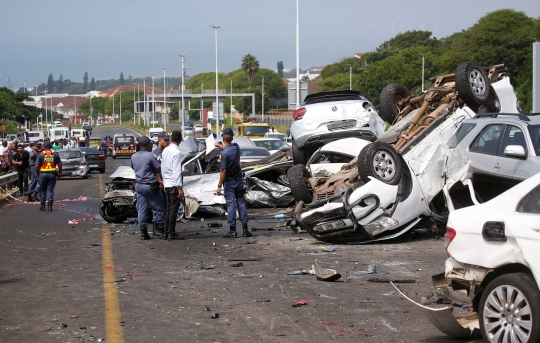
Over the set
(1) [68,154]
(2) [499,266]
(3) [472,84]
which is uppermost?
(3) [472,84]

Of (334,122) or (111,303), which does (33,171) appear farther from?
(111,303)

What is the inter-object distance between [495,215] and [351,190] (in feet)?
19.5

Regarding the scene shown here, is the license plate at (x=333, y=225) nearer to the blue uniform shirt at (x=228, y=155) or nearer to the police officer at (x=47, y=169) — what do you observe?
the blue uniform shirt at (x=228, y=155)

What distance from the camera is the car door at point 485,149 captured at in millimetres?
10984

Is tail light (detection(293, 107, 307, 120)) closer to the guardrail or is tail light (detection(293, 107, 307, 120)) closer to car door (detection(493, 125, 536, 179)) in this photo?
car door (detection(493, 125, 536, 179))

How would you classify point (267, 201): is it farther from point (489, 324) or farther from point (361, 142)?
point (489, 324)

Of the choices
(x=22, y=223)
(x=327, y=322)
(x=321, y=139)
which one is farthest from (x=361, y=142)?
(x=327, y=322)

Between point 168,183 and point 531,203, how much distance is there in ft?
27.2

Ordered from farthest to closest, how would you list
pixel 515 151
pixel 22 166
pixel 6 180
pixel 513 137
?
1. pixel 22 166
2. pixel 6 180
3. pixel 513 137
4. pixel 515 151

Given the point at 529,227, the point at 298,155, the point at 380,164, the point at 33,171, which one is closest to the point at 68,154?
the point at 33,171

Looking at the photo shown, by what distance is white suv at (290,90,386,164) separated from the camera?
1673cm

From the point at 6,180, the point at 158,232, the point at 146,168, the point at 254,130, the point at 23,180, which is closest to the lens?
the point at 146,168

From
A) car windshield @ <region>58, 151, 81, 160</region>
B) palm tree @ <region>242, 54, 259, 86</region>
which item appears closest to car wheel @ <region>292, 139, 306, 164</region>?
car windshield @ <region>58, 151, 81, 160</region>

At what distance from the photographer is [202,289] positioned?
8.35 meters
